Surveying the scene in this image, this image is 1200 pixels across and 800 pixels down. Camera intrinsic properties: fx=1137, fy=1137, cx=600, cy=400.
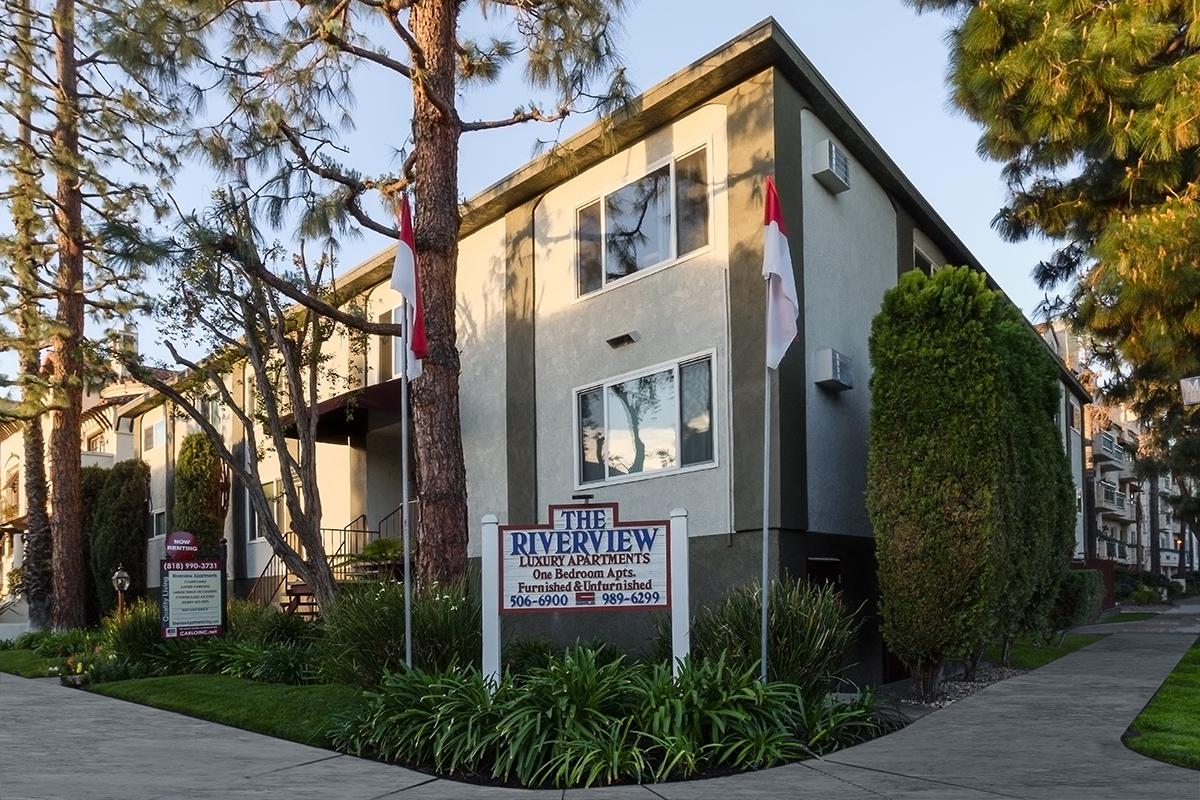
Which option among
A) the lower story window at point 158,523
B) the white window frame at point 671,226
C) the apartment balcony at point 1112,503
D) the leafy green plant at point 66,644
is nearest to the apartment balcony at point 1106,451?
the apartment balcony at point 1112,503

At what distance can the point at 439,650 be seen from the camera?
1101 cm

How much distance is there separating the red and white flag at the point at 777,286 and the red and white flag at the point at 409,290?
349 centimetres

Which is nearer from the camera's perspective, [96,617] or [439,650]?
[439,650]

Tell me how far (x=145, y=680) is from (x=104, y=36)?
7.98 metres

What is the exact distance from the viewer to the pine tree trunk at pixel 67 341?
79.3 feet

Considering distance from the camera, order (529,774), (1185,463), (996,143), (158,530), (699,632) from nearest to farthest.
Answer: (529,774) < (699,632) < (996,143) < (1185,463) < (158,530)

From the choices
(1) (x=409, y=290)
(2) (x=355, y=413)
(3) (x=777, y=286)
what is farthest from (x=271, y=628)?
(3) (x=777, y=286)

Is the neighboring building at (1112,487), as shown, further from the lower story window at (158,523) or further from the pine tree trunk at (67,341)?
the pine tree trunk at (67,341)

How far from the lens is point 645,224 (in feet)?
48.1

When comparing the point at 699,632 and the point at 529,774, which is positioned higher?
the point at 699,632

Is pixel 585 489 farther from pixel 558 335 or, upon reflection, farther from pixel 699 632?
pixel 699 632

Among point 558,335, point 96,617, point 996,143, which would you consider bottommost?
point 96,617

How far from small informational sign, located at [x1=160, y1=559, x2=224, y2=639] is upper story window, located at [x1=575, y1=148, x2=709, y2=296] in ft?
21.8

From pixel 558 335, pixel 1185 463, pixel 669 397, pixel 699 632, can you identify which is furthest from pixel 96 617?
pixel 1185 463
